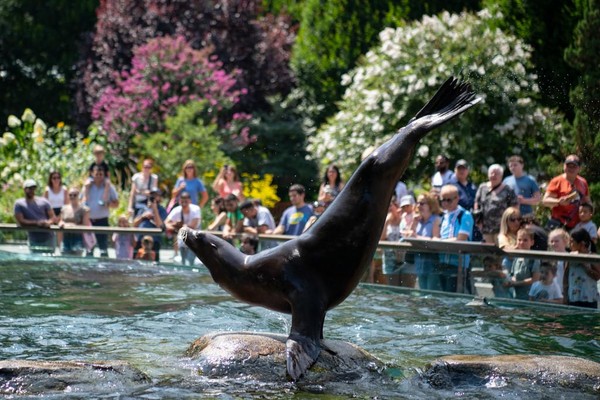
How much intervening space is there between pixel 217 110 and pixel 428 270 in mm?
14965

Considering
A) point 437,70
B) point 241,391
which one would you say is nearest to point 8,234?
point 437,70

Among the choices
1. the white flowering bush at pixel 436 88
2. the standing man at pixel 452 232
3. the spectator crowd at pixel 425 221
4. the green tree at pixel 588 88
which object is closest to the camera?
the spectator crowd at pixel 425 221

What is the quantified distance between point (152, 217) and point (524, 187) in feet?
18.4

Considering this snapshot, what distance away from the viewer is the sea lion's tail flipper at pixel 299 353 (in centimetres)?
724

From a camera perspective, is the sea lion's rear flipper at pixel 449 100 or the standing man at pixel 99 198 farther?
the standing man at pixel 99 198

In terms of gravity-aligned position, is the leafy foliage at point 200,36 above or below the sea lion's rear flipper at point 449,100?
above

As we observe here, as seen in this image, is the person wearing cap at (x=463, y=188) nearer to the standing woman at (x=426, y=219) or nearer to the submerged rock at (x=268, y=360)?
the standing woman at (x=426, y=219)

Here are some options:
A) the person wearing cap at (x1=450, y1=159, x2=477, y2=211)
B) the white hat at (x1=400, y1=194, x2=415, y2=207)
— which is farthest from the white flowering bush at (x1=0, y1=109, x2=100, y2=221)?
the person wearing cap at (x1=450, y1=159, x2=477, y2=211)

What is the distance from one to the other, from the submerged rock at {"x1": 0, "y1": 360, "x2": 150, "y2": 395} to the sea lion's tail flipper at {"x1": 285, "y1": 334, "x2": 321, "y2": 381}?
984 millimetres

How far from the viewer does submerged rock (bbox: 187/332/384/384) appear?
7391 mm

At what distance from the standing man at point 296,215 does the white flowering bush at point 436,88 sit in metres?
5.00

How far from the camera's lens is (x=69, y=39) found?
3491 centimetres

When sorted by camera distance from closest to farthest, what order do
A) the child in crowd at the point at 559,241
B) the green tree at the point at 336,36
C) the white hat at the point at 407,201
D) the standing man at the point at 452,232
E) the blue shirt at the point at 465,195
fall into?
the child in crowd at the point at 559,241
the standing man at the point at 452,232
the white hat at the point at 407,201
the blue shirt at the point at 465,195
the green tree at the point at 336,36

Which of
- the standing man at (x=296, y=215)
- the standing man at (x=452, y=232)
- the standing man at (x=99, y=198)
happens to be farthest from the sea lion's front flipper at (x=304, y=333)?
the standing man at (x=99, y=198)
